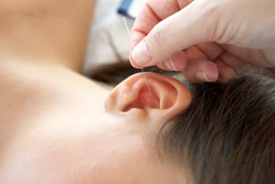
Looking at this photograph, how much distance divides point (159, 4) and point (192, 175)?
58 cm

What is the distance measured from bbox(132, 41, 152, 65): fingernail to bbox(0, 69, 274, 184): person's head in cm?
8

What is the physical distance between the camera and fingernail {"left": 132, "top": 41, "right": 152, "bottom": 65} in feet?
2.64

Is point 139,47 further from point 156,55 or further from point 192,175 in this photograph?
point 192,175

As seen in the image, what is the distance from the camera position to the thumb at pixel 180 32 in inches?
28.7

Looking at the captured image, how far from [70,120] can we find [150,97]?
263mm

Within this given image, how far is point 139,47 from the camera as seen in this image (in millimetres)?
820

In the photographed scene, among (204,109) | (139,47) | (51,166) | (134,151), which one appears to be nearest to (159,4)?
(139,47)

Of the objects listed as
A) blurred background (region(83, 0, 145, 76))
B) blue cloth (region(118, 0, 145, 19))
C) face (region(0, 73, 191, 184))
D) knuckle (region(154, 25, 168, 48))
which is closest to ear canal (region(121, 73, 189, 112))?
face (region(0, 73, 191, 184))

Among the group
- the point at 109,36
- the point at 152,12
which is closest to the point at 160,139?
the point at 152,12

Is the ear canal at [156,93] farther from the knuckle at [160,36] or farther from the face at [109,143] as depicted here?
the knuckle at [160,36]

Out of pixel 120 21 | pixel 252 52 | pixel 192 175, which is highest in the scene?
pixel 252 52

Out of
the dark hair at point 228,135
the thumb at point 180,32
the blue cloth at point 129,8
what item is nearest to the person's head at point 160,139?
the dark hair at point 228,135

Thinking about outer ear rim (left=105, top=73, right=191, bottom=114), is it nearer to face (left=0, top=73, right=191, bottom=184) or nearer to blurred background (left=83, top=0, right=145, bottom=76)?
face (left=0, top=73, right=191, bottom=184)

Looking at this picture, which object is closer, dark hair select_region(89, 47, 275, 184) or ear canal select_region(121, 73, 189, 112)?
dark hair select_region(89, 47, 275, 184)
